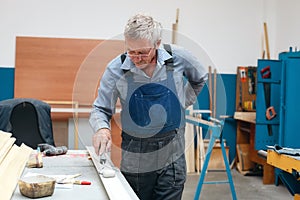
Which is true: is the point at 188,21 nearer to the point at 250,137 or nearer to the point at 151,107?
the point at 250,137

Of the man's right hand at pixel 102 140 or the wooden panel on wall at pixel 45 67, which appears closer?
the man's right hand at pixel 102 140

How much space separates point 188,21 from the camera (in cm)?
522

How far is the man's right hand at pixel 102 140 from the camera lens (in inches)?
65.5

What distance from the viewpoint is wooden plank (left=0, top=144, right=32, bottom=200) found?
1423 mm

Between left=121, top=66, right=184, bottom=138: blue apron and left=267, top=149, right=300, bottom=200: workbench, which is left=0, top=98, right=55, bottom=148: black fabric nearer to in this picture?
left=121, top=66, right=184, bottom=138: blue apron

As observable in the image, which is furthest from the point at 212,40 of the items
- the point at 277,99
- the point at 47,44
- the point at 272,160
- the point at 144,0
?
the point at 272,160

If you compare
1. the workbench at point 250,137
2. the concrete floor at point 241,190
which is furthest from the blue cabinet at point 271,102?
the concrete floor at point 241,190

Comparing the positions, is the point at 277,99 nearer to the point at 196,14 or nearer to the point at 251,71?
the point at 251,71

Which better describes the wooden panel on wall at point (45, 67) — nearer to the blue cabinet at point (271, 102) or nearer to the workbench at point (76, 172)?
the blue cabinet at point (271, 102)

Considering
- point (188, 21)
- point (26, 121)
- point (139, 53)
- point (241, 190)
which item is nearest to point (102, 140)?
point (139, 53)

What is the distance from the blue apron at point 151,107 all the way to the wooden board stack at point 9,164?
50 centimetres

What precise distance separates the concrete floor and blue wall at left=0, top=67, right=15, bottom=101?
2308 mm

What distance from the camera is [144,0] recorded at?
5.12m

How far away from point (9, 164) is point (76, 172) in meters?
0.29
